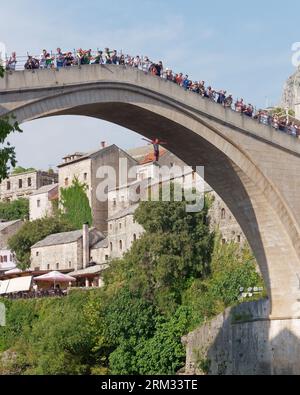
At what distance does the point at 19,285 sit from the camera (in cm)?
5569

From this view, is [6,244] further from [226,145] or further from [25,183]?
[226,145]

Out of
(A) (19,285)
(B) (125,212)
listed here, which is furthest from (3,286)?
(B) (125,212)

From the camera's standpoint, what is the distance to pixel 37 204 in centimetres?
7606

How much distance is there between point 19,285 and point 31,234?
356 inches

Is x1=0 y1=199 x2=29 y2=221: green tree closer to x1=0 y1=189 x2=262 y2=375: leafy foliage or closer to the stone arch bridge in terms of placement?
x1=0 y1=189 x2=262 y2=375: leafy foliage

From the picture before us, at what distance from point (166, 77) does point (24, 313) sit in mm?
24974

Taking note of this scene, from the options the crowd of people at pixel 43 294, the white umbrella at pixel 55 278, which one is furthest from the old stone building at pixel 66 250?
the crowd of people at pixel 43 294

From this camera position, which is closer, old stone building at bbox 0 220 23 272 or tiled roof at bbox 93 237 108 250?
tiled roof at bbox 93 237 108 250

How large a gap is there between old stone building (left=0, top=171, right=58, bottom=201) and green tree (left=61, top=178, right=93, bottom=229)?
15.1 m

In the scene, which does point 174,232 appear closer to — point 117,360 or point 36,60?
point 117,360

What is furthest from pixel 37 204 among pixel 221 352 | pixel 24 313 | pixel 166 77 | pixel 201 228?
pixel 166 77

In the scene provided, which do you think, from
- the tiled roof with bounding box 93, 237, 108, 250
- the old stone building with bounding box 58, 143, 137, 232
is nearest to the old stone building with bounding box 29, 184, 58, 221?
the old stone building with bounding box 58, 143, 137, 232

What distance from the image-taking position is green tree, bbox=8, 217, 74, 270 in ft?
211

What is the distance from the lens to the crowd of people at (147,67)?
979 inches
